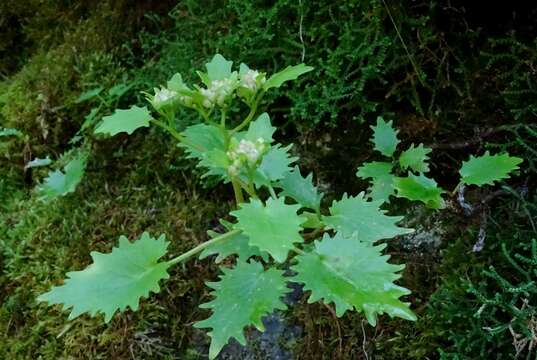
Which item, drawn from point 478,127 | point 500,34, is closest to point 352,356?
point 478,127

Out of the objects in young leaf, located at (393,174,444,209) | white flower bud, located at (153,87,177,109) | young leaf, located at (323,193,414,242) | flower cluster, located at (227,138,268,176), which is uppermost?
white flower bud, located at (153,87,177,109)

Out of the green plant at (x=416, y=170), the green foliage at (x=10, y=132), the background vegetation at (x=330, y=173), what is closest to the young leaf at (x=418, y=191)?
the green plant at (x=416, y=170)

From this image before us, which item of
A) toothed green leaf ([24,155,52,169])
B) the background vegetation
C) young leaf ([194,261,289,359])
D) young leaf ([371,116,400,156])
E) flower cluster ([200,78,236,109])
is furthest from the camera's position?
toothed green leaf ([24,155,52,169])

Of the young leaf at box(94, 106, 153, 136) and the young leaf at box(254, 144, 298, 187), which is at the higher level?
the young leaf at box(94, 106, 153, 136)

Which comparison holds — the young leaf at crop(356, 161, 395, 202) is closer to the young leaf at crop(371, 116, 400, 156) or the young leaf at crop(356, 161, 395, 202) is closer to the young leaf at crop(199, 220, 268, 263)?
the young leaf at crop(371, 116, 400, 156)

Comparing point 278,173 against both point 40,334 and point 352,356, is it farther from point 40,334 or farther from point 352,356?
point 40,334

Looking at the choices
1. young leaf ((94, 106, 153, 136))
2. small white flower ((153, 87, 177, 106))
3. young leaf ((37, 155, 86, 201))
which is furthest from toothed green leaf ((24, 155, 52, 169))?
small white flower ((153, 87, 177, 106))

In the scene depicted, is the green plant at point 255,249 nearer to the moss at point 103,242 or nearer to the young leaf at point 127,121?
the young leaf at point 127,121

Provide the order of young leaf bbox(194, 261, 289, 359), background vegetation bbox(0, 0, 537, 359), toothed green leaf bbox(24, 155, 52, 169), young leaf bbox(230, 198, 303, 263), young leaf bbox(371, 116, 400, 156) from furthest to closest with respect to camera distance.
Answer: toothed green leaf bbox(24, 155, 52, 169) < young leaf bbox(371, 116, 400, 156) < background vegetation bbox(0, 0, 537, 359) < young leaf bbox(194, 261, 289, 359) < young leaf bbox(230, 198, 303, 263)
